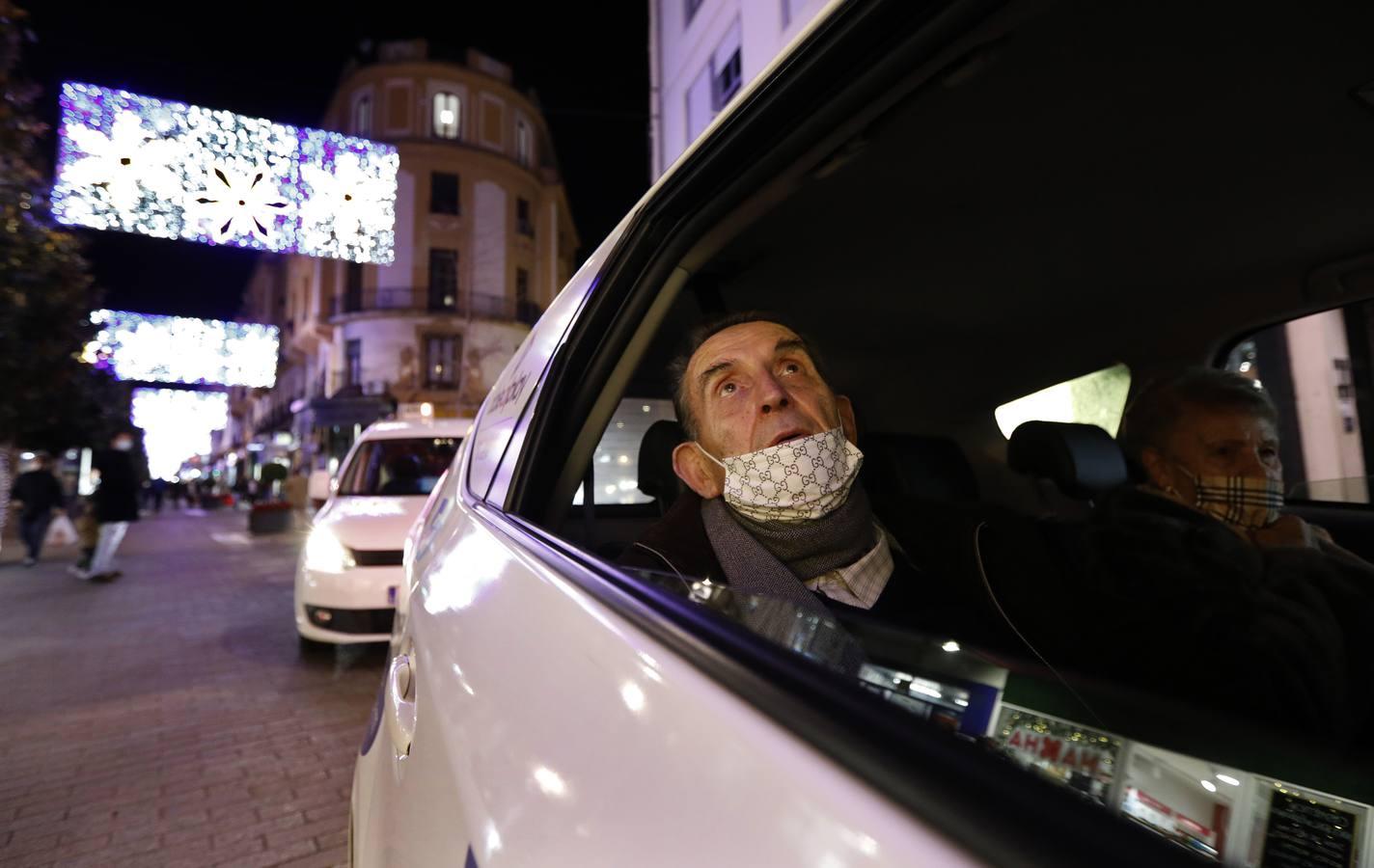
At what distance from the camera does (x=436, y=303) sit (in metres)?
30.4

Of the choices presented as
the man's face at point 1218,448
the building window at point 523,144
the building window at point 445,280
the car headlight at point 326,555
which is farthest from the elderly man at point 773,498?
the building window at point 523,144

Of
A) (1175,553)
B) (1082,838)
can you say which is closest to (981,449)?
(1175,553)

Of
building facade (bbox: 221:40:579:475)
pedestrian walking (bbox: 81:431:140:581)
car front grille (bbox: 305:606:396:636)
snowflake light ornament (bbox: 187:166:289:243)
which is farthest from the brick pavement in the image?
building facade (bbox: 221:40:579:475)

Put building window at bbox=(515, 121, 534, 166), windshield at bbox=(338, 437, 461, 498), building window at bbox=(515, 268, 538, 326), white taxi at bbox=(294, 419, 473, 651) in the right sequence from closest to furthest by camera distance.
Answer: white taxi at bbox=(294, 419, 473, 651) → windshield at bbox=(338, 437, 461, 498) → building window at bbox=(515, 268, 538, 326) → building window at bbox=(515, 121, 534, 166)

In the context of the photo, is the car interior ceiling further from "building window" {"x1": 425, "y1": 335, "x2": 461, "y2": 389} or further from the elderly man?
"building window" {"x1": 425, "y1": 335, "x2": 461, "y2": 389}

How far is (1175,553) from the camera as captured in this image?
51.6 inches

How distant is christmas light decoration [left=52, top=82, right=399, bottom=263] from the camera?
7918 millimetres

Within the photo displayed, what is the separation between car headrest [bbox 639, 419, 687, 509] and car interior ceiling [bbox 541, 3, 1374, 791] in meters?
0.01

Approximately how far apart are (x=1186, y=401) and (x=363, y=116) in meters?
34.7

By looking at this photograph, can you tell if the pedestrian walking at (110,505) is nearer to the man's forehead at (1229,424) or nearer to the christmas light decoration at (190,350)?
the man's forehead at (1229,424)

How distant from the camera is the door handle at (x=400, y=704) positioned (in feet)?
3.77

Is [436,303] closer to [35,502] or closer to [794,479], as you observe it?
[35,502]

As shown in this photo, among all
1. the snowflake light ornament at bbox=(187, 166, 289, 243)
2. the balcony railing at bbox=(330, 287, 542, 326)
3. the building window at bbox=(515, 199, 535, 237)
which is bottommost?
the snowflake light ornament at bbox=(187, 166, 289, 243)

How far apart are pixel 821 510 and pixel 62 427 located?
790 inches
